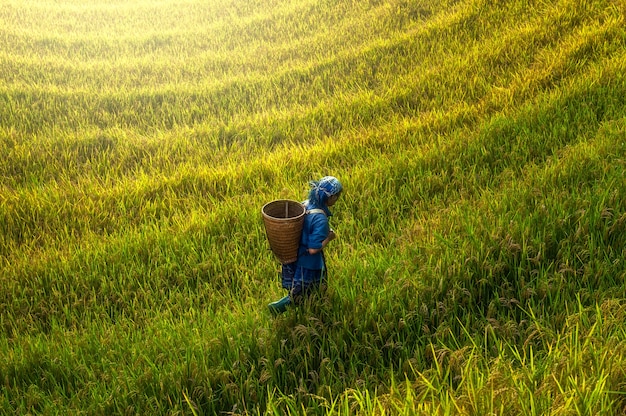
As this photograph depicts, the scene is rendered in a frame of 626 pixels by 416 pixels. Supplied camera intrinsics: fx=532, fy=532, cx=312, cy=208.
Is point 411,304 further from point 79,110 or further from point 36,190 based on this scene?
point 79,110

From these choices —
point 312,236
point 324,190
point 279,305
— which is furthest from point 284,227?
point 279,305

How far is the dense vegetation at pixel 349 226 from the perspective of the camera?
269cm

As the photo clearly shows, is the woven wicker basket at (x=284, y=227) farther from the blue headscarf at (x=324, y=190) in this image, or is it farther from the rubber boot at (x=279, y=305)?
the rubber boot at (x=279, y=305)

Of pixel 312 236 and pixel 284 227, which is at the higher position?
pixel 284 227

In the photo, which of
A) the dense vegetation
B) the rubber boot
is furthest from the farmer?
the dense vegetation

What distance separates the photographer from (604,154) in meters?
4.11

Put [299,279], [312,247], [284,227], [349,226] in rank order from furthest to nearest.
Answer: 1. [349,226]
2. [299,279]
3. [312,247]
4. [284,227]

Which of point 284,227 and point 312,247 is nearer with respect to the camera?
point 284,227

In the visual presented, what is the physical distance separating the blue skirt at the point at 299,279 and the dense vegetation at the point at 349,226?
14 cm

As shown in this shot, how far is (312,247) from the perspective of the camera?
2.92 meters

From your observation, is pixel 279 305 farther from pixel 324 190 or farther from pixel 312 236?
pixel 324 190

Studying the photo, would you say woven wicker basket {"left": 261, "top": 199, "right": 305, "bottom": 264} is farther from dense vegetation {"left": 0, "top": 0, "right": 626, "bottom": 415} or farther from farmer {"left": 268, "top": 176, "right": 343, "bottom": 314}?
dense vegetation {"left": 0, "top": 0, "right": 626, "bottom": 415}

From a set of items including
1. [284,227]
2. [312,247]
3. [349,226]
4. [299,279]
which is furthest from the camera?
[349,226]

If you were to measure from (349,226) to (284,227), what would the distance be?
1.46m
